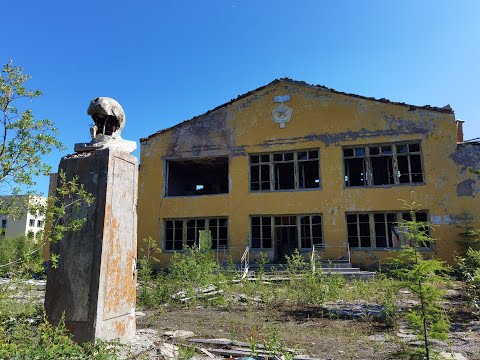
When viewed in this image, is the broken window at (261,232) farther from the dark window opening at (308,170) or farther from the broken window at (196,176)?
the broken window at (196,176)

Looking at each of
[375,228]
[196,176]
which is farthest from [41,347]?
[196,176]

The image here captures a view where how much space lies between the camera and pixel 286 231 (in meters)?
17.5

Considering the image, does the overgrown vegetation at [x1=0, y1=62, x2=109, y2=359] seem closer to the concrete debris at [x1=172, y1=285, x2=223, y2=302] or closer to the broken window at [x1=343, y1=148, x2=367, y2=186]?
the concrete debris at [x1=172, y1=285, x2=223, y2=302]

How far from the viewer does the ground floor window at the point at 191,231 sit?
17906mm

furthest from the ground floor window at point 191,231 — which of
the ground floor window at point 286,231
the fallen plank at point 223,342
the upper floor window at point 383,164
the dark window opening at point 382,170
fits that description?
the fallen plank at point 223,342

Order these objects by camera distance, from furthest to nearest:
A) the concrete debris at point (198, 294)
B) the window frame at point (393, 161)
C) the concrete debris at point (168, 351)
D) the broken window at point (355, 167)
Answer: the broken window at point (355, 167), the window frame at point (393, 161), the concrete debris at point (198, 294), the concrete debris at point (168, 351)

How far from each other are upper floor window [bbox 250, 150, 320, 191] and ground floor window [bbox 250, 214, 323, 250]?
151 centimetres

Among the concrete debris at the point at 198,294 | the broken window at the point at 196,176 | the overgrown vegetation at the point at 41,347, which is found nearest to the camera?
the overgrown vegetation at the point at 41,347

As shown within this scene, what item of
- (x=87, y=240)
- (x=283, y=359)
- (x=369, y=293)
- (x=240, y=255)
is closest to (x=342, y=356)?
(x=283, y=359)

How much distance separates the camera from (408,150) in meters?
16.3

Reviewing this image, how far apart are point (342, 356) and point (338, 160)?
12.8 meters

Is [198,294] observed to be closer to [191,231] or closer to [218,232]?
[218,232]

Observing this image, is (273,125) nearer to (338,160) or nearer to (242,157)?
(242,157)

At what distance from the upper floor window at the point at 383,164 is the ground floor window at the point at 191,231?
21.0ft
